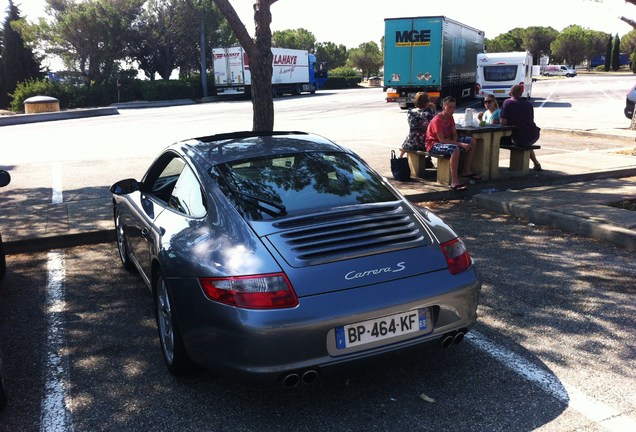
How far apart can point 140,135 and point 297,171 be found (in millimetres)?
15751

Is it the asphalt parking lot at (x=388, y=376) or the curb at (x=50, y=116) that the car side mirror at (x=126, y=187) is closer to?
the asphalt parking lot at (x=388, y=376)

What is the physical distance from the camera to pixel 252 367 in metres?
3.01

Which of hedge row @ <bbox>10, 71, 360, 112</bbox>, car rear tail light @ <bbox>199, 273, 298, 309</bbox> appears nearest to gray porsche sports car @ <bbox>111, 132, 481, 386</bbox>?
car rear tail light @ <bbox>199, 273, 298, 309</bbox>

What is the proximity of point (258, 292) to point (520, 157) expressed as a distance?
7930mm

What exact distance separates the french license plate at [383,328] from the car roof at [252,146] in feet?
5.06

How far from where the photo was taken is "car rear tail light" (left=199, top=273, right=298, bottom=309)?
118 inches

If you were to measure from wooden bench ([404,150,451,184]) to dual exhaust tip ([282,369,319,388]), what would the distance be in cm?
657

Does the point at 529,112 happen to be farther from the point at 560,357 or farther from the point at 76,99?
the point at 76,99

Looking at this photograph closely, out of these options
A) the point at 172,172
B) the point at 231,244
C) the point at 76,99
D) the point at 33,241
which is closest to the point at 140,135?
the point at 33,241

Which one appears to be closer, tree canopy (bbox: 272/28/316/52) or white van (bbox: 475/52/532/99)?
white van (bbox: 475/52/532/99)

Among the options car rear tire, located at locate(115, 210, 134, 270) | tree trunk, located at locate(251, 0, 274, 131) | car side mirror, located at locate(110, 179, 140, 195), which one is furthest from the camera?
tree trunk, located at locate(251, 0, 274, 131)

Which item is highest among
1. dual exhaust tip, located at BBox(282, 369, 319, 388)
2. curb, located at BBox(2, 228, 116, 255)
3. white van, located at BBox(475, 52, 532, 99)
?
white van, located at BBox(475, 52, 532, 99)

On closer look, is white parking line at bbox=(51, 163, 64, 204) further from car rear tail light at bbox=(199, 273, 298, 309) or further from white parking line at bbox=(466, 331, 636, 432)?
white parking line at bbox=(466, 331, 636, 432)

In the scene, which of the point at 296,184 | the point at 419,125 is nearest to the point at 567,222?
the point at 419,125
